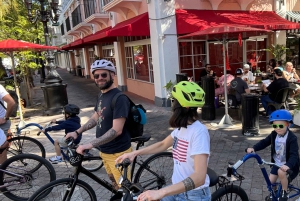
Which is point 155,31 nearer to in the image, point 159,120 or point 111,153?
point 159,120

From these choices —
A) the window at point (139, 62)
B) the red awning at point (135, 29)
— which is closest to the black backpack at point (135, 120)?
the red awning at point (135, 29)

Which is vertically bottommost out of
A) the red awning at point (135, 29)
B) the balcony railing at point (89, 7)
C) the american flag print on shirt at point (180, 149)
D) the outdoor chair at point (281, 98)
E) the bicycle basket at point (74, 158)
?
the outdoor chair at point (281, 98)

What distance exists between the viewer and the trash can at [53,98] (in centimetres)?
916

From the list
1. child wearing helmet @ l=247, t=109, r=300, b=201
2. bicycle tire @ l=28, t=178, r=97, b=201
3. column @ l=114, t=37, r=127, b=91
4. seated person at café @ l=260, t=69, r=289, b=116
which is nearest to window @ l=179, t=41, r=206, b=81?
seated person at café @ l=260, t=69, r=289, b=116

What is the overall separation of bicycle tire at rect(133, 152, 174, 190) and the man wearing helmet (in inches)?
19.8

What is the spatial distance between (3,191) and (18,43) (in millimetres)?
4296

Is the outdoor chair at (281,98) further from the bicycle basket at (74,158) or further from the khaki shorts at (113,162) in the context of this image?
the bicycle basket at (74,158)

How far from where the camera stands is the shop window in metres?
11.2

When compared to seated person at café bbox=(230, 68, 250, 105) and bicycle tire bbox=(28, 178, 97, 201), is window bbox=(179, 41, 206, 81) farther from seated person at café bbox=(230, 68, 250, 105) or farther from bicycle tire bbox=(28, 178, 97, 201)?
bicycle tire bbox=(28, 178, 97, 201)

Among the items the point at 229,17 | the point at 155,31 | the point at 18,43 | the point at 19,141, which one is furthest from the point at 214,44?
the point at 19,141

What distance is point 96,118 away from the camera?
9.90 ft

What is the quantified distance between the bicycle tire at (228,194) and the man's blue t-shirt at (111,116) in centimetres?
101

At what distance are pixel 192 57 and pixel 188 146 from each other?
8.41 m

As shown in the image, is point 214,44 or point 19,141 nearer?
point 19,141
